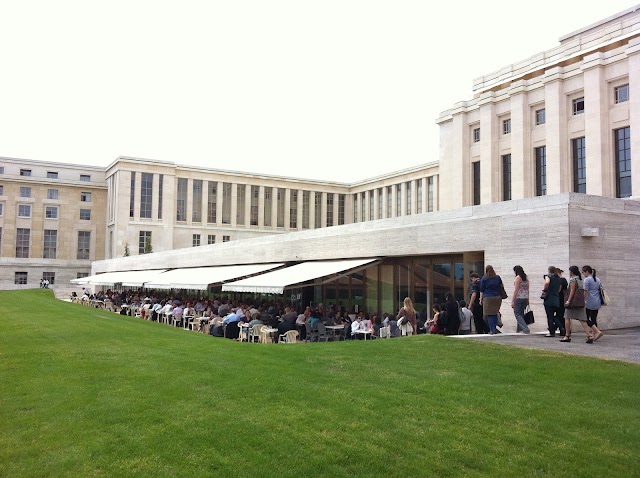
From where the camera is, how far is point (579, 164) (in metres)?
36.6

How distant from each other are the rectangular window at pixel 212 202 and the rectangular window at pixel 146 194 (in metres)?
7.39

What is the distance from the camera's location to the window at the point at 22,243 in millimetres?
69500

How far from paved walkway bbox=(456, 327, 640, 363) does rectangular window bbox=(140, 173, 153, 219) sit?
6178 cm

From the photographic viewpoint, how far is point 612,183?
110 ft

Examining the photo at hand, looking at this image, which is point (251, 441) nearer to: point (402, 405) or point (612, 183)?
point (402, 405)

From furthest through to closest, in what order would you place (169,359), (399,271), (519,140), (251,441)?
1. (519,140)
2. (399,271)
3. (169,359)
4. (251,441)

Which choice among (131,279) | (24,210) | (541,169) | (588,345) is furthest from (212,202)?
(588,345)

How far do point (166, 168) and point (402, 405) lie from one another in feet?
215

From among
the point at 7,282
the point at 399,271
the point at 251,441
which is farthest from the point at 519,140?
the point at 7,282

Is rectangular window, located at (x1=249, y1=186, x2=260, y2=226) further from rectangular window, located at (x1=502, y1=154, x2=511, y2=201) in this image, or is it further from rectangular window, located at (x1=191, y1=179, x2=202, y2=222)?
rectangular window, located at (x1=502, y1=154, x2=511, y2=201)

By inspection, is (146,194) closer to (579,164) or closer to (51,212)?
(51,212)

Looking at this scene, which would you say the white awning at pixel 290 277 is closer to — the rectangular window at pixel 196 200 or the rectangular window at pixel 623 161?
the rectangular window at pixel 623 161

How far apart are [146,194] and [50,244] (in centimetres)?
1589

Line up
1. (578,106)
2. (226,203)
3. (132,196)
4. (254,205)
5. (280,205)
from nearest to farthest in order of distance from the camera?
1. (578,106)
2. (132,196)
3. (226,203)
4. (254,205)
5. (280,205)
